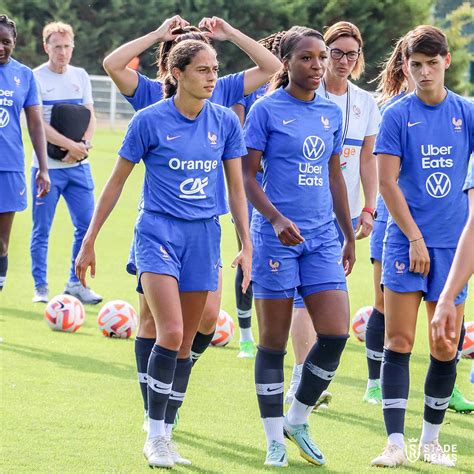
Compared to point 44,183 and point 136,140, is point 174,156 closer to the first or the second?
point 136,140

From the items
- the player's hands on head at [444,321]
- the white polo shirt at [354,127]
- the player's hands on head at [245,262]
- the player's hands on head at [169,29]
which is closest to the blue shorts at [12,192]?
the white polo shirt at [354,127]

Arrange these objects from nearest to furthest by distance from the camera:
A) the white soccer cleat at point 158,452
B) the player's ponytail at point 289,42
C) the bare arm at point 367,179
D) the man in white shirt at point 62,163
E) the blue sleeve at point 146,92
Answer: the white soccer cleat at point 158,452, the player's ponytail at point 289,42, the blue sleeve at point 146,92, the bare arm at point 367,179, the man in white shirt at point 62,163

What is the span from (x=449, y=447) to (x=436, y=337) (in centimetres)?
267

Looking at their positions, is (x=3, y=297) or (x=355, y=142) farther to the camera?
(x=3, y=297)

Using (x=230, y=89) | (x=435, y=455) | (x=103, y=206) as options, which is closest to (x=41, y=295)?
(x=230, y=89)

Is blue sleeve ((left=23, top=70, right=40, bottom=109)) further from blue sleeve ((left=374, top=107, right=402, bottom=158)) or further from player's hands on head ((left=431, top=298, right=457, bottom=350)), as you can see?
player's hands on head ((left=431, top=298, right=457, bottom=350))

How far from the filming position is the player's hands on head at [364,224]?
28.5 feet

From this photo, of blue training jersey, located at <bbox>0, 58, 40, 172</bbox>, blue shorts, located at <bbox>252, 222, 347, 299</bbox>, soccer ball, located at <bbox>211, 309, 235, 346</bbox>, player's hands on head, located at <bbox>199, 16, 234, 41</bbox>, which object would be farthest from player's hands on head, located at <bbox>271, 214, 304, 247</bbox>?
blue training jersey, located at <bbox>0, 58, 40, 172</bbox>

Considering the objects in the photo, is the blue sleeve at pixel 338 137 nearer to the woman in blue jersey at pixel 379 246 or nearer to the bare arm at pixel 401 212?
the bare arm at pixel 401 212

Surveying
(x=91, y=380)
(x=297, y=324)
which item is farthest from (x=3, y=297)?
(x=297, y=324)

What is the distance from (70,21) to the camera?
50.6 meters

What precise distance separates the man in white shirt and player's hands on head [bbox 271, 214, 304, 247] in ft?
20.3

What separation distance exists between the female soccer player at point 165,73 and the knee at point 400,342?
120 cm

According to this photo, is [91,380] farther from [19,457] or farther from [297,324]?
[19,457]
